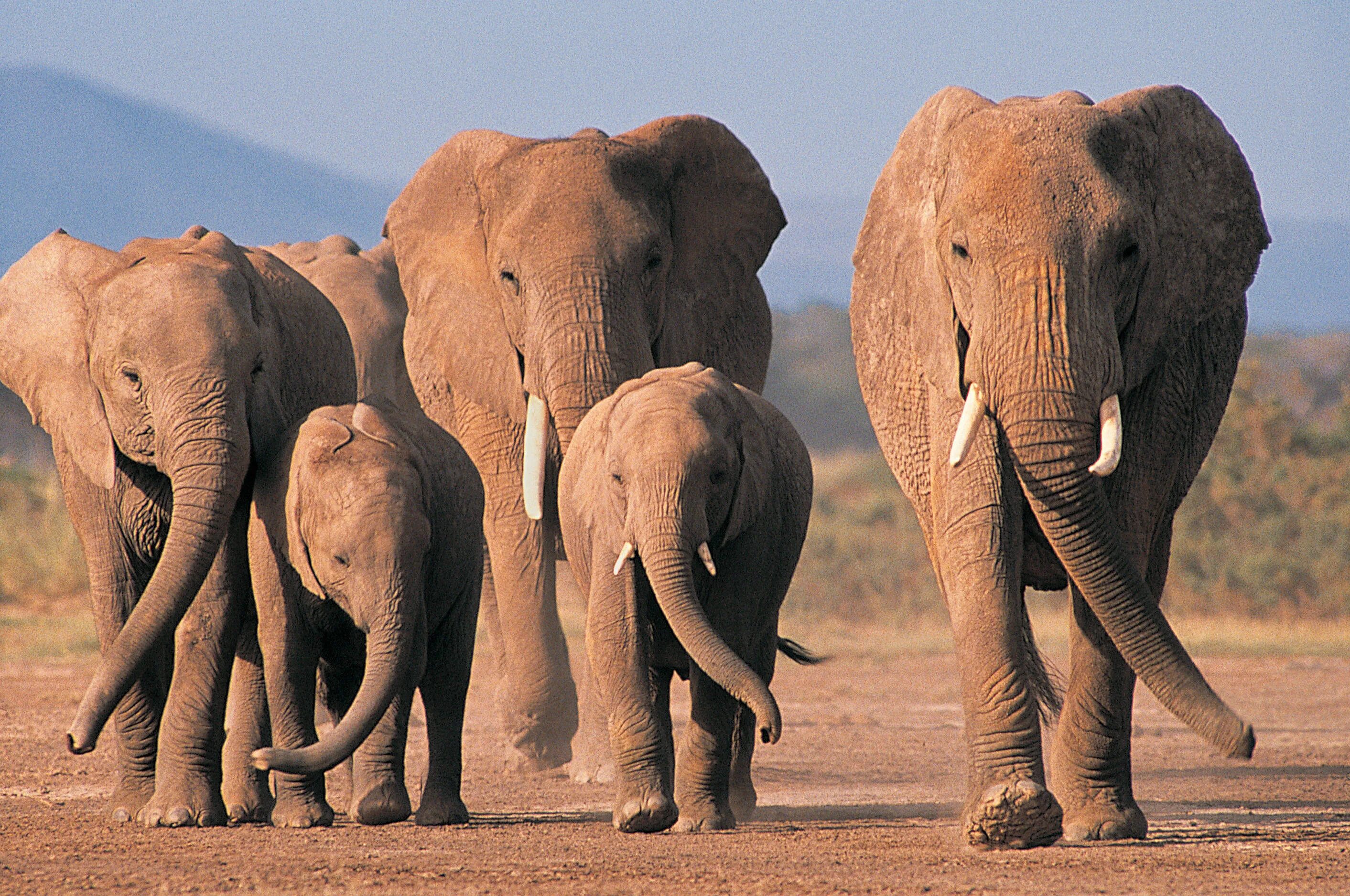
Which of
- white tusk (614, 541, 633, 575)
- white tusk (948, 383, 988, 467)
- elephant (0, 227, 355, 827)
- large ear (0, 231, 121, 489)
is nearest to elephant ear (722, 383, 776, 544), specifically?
white tusk (614, 541, 633, 575)

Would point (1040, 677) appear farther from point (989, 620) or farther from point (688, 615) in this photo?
point (688, 615)

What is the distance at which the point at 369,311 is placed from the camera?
14047 millimetres

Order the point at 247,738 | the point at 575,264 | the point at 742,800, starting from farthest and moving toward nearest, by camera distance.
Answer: the point at 575,264 → the point at 742,800 → the point at 247,738

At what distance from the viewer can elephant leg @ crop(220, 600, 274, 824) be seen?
8.70 m

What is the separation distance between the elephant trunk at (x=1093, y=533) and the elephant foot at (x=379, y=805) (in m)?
3.03

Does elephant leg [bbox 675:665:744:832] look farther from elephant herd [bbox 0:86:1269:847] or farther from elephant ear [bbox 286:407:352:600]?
elephant ear [bbox 286:407:352:600]

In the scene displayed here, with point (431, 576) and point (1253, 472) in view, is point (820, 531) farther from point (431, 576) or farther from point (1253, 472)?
point (431, 576)

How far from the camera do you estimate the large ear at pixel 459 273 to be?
11164 millimetres

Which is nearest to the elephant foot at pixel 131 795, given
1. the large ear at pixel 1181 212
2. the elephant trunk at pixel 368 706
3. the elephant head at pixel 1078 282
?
the elephant trunk at pixel 368 706

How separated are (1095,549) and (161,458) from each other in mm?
3842

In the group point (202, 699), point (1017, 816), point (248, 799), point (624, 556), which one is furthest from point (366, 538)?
point (1017, 816)

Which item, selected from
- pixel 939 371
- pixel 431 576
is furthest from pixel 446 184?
pixel 939 371

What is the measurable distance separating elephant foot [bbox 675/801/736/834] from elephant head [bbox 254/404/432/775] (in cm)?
A: 123

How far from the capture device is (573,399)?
10.2 m
